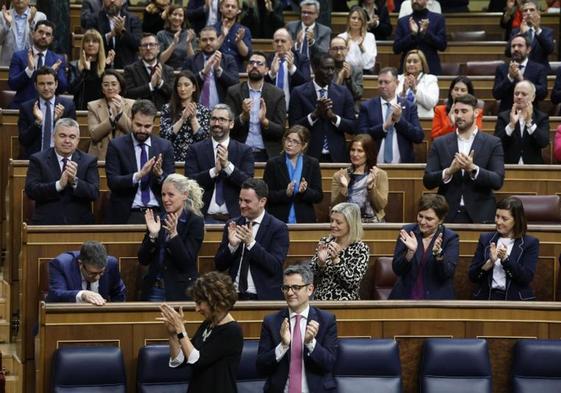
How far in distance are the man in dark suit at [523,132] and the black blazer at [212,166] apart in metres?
1.94

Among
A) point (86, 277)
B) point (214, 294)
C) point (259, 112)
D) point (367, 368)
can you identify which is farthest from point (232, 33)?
point (214, 294)

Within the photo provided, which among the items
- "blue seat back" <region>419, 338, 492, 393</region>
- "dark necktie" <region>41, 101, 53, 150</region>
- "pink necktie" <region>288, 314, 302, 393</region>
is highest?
"dark necktie" <region>41, 101, 53, 150</region>

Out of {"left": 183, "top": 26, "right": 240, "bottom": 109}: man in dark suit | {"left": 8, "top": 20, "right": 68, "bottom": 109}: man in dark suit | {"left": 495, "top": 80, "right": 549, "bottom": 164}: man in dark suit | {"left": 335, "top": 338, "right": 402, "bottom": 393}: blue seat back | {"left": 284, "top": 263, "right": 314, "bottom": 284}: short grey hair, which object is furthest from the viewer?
{"left": 183, "top": 26, "right": 240, "bottom": 109}: man in dark suit

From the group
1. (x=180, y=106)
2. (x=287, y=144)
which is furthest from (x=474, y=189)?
(x=180, y=106)

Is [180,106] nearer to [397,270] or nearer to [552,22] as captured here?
[397,270]

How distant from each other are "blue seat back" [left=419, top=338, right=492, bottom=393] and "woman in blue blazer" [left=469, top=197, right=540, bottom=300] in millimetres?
677

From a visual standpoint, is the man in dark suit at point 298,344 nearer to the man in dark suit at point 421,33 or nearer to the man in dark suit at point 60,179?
the man in dark suit at point 60,179

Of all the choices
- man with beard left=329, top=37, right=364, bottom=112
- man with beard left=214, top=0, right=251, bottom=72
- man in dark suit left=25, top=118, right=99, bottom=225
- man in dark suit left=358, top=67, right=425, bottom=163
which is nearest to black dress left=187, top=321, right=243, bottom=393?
man in dark suit left=25, top=118, right=99, bottom=225

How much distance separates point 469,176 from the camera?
9211 mm

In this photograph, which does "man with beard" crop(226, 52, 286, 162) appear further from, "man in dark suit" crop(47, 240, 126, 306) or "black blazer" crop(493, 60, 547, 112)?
"man in dark suit" crop(47, 240, 126, 306)

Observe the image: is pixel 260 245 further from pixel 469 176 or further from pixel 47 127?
pixel 47 127

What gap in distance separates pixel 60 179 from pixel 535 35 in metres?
4.52

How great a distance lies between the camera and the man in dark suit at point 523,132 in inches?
392

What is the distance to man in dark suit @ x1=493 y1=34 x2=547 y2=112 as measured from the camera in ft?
35.8
